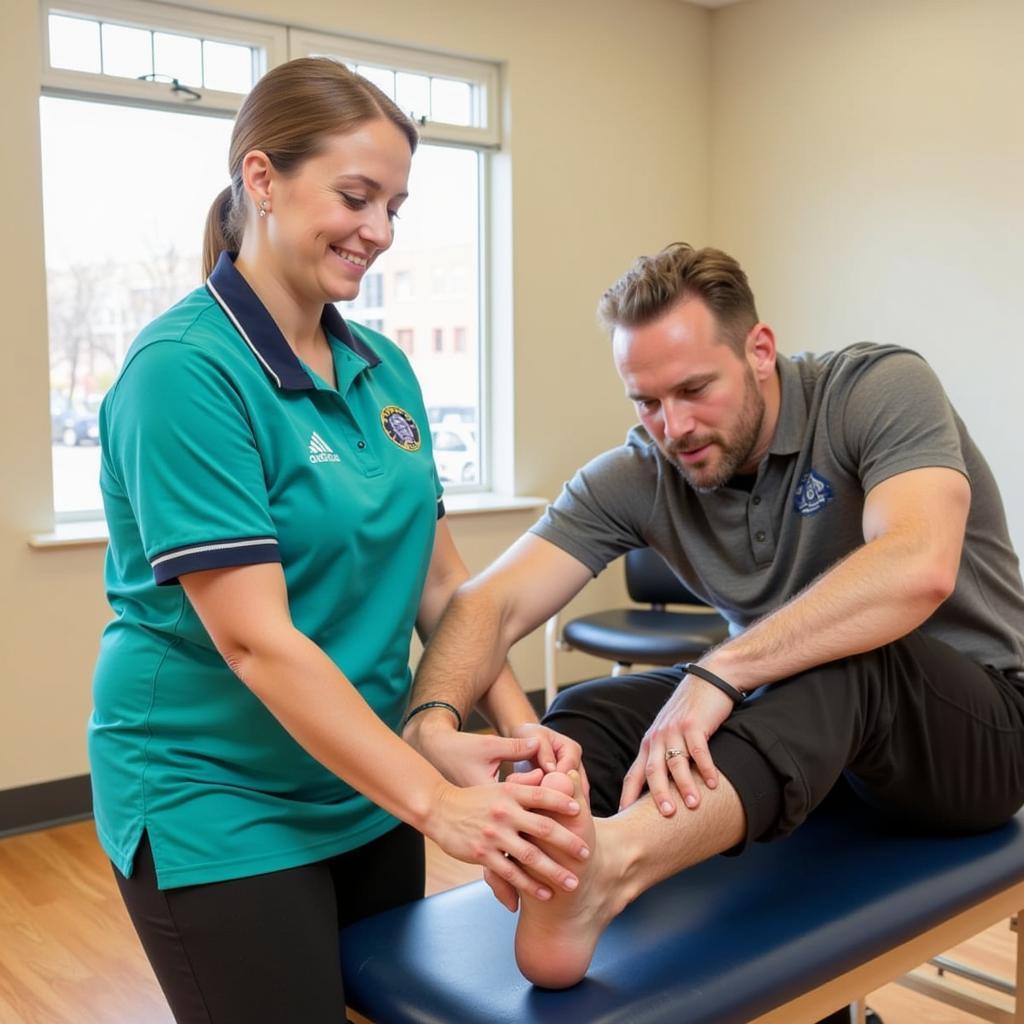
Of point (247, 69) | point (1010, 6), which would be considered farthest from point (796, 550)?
point (1010, 6)

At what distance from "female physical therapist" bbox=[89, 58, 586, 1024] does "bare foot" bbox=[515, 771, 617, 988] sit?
34 millimetres

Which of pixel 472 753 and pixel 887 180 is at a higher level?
pixel 887 180

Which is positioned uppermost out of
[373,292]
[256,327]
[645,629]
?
[373,292]

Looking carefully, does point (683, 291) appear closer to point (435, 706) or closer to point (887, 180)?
point (435, 706)

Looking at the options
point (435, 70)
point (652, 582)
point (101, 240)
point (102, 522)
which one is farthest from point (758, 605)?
point (435, 70)

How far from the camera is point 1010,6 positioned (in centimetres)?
370

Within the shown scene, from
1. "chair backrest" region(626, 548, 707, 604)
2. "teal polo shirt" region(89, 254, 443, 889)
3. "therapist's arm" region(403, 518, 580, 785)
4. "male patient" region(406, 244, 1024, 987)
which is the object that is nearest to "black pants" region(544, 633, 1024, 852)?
"male patient" region(406, 244, 1024, 987)

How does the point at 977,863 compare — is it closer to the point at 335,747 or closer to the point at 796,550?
the point at 796,550

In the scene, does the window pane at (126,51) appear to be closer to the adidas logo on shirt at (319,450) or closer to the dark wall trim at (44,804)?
the dark wall trim at (44,804)

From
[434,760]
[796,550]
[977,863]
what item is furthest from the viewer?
[796,550]

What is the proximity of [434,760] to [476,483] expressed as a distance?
9.54 ft

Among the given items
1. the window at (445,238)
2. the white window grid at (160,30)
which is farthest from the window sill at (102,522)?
the white window grid at (160,30)

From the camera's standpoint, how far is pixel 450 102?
4000 mm

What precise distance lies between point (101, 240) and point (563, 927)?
277 cm
